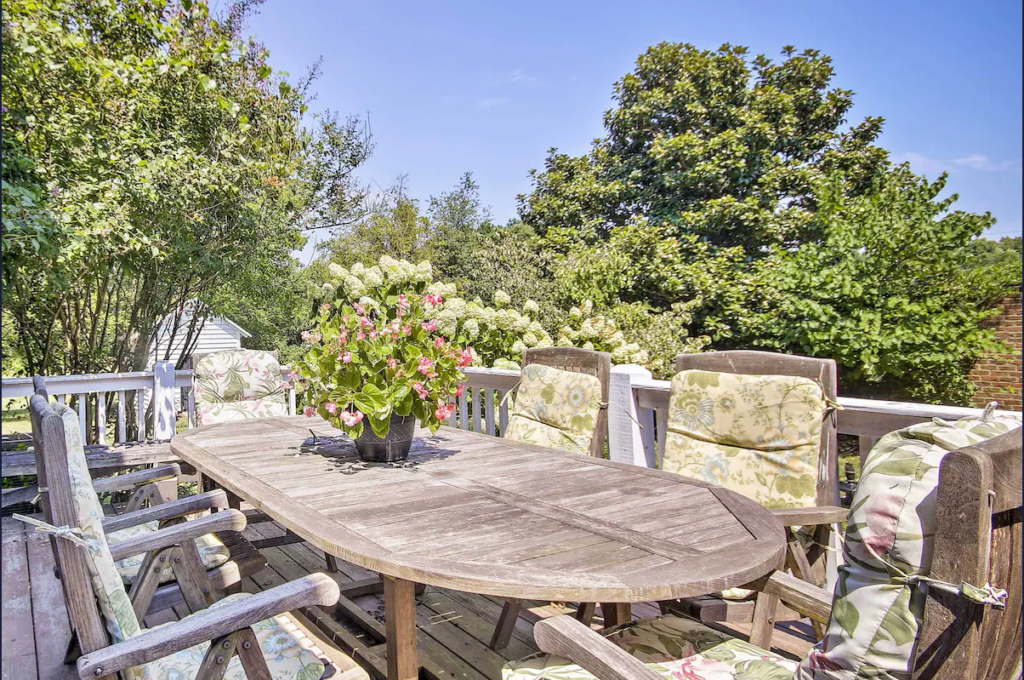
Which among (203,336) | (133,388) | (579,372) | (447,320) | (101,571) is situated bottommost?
(101,571)

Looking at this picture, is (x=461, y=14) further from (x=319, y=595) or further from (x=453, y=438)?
(x=319, y=595)

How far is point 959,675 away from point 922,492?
227 millimetres

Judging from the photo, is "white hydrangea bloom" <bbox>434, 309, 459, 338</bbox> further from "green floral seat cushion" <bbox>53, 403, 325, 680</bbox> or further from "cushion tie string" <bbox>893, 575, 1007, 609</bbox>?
"cushion tie string" <bbox>893, 575, 1007, 609</bbox>

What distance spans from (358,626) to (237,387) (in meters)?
1.96

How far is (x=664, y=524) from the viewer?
1.52 meters

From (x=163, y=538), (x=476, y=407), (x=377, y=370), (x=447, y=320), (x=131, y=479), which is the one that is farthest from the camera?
(x=447, y=320)

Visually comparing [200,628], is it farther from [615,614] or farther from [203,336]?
[203,336]

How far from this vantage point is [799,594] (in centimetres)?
135

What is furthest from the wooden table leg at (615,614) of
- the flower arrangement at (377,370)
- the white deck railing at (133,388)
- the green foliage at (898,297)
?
the green foliage at (898,297)

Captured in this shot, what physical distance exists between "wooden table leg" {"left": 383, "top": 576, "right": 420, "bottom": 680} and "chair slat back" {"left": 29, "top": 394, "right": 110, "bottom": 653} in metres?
0.61

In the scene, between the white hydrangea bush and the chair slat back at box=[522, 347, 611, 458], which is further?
the white hydrangea bush

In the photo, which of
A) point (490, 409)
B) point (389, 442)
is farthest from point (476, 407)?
point (389, 442)

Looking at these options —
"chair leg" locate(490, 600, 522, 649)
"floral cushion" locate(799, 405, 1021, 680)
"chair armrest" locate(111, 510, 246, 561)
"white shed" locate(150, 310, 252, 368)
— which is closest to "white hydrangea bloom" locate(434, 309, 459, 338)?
"white shed" locate(150, 310, 252, 368)

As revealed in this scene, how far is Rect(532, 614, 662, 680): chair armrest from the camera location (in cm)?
108
